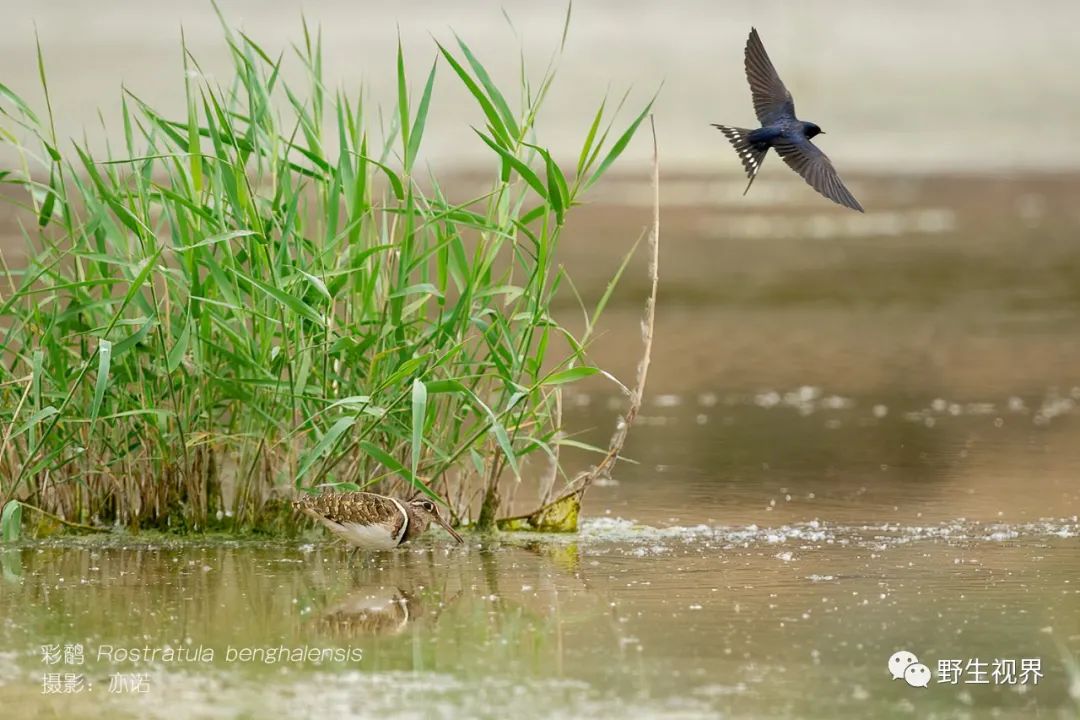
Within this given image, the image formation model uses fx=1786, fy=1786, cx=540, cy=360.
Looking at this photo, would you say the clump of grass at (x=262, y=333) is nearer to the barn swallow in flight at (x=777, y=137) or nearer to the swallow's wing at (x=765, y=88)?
the barn swallow in flight at (x=777, y=137)

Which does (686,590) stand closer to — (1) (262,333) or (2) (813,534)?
(2) (813,534)

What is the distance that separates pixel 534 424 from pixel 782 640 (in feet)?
4.82

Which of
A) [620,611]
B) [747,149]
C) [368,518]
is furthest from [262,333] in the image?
[747,149]

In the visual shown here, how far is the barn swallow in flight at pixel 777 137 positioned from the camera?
5160 mm

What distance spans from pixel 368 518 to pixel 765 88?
199 cm

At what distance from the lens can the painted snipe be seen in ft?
15.6

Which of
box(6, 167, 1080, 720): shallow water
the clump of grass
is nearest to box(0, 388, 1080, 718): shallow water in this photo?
box(6, 167, 1080, 720): shallow water

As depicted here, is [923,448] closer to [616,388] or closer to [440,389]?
[616,388]

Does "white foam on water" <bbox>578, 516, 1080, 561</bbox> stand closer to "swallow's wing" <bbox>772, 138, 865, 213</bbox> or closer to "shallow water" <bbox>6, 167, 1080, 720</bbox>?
"shallow water" <bbox>6, 167, 1080, 720</bbox>

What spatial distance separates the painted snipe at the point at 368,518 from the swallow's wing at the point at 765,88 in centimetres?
179

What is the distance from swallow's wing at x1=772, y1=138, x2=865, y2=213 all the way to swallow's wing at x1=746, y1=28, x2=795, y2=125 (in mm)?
238

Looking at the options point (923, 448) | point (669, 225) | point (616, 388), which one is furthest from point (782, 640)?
point (669, 225)

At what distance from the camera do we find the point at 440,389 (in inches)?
192

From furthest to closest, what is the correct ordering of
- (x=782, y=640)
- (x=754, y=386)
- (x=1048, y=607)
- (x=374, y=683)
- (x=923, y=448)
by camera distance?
(x=754, y=386), (x=923, y=448), (x=1048, y=607), (x=782, y=640), (x=374, y=683)
